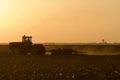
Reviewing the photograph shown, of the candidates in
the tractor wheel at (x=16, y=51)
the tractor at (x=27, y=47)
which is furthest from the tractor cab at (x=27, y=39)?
the tractor wheel at (x=16, y=51)

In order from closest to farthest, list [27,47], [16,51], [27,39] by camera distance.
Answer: [27,47]
[27,39]
[16,51]

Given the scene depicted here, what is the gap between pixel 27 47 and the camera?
51.2m

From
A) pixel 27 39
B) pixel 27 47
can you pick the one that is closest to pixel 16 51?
pixel 27 47

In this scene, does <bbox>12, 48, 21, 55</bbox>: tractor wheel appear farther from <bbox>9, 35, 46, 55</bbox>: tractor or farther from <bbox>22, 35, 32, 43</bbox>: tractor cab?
<bbox>22, 35, 32, 43</bbox>: tractor cab

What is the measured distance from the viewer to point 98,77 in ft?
84.7

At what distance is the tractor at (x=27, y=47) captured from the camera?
50.5m

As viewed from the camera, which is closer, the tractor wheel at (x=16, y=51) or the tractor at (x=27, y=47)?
the tractor at (x=27, y=47)

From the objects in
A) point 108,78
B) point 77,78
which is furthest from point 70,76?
point 108,78

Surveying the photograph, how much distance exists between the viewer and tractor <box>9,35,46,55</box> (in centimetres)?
5050

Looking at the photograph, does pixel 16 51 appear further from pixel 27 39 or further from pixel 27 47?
pixel 27 39

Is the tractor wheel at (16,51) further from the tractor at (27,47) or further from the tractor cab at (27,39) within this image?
the tractor cab at (27,39)

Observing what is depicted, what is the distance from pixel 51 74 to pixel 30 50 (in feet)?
79.3

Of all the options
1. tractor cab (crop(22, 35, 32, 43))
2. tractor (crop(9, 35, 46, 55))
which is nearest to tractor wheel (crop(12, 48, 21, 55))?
tractor (crop(9, 35, 46, 55))

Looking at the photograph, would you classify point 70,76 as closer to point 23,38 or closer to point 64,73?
point 64,73
